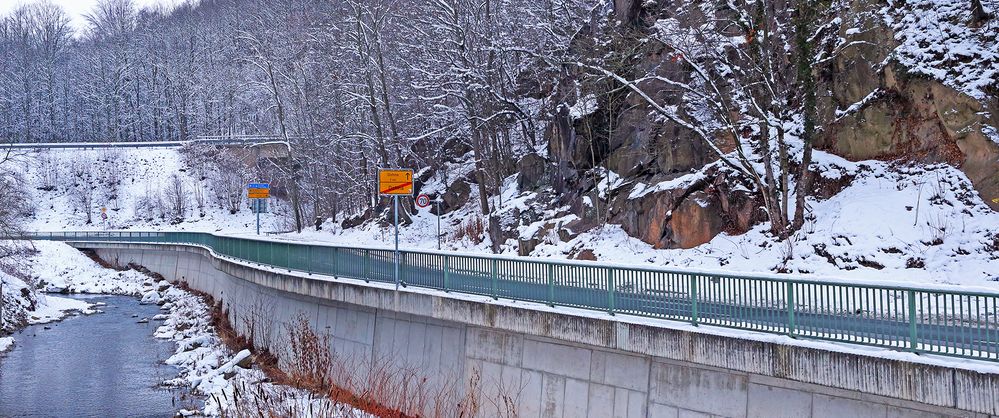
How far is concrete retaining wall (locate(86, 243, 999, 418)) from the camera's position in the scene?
7.99 metres

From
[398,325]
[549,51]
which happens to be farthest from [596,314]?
[549,51]

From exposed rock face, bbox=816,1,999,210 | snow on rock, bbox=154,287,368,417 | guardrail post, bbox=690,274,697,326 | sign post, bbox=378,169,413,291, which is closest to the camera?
guardrail post, bbox=690,274,697,326

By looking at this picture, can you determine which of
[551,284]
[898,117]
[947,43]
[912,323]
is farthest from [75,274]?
[912,323]

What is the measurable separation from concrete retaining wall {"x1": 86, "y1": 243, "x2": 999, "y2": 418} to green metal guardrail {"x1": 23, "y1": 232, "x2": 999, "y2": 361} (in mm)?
463

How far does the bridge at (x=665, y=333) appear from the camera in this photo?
8016 mm

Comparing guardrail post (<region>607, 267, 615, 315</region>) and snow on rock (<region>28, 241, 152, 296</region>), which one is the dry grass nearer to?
guardrail post (<region>607, 267, 615, 315</region>)

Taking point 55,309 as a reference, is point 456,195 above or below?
above

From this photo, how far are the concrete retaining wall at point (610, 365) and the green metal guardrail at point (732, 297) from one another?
1.52ft

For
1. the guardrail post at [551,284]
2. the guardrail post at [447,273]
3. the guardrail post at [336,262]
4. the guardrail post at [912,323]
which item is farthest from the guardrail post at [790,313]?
the guardrail post at [336,262]

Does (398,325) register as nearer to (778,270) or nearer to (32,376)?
(778,270)

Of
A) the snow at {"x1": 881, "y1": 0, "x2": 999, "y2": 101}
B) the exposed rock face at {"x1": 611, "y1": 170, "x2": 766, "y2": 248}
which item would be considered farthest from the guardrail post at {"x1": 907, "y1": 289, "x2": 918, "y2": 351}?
the exposed rock face at {"x1": 611, "y1": 170, "x2": 766, "y2": 248}

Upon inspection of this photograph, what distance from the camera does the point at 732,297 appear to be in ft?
32.4

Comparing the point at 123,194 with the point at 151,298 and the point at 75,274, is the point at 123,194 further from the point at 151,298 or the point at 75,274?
the point at 151,298

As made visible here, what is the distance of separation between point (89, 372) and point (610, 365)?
54.0 feet
